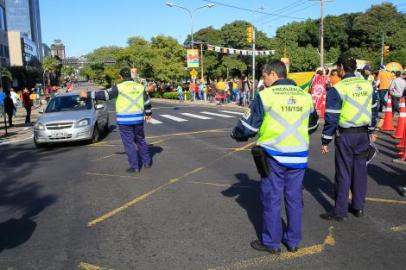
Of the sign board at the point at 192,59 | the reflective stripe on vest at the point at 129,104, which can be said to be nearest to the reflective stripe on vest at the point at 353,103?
the reflective stripe on vest at the point at 129,104

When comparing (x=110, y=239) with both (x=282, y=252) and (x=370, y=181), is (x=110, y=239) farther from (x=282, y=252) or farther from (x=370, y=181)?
(x=370, y=181)

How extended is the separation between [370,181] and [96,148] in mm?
7412

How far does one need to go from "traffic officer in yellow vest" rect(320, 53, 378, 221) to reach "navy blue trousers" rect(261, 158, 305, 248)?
1.17 metres

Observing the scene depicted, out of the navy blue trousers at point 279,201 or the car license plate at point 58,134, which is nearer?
the navy blue trousers at point 279,201

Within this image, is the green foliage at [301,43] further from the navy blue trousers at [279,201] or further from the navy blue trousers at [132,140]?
the navy blue trousers at [279,201]

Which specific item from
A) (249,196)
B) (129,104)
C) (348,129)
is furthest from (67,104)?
(348,129)

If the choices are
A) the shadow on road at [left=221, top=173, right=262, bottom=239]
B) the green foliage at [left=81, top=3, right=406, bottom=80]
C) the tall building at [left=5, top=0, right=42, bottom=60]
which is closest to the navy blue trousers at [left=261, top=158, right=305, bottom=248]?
the shadow on road at [left=221, top=173, right=262, bottom=239]

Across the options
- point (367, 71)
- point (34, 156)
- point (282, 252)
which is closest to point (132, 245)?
point (282, 252)

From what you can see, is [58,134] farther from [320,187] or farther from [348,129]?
[348,129]

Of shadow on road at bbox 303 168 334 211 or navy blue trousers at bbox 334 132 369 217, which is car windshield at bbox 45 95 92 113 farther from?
navy blue trousers at bbox 334 132 369 217

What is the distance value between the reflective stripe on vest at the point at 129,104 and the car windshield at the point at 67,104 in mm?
5619

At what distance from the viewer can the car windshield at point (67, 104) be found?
46.7 ft

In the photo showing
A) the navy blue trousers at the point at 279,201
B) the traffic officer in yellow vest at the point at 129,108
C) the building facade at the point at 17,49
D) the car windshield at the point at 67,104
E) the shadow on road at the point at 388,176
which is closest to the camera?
the navy blue trousers at the point at 279,201

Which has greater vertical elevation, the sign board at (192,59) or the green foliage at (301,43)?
the green foliage at (301,43)
